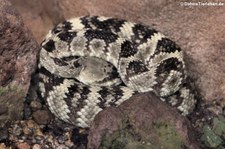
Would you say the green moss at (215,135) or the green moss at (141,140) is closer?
the green moss at (141,140)

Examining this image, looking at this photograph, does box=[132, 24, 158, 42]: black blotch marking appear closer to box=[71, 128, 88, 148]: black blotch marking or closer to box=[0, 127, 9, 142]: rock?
box=[71, 128, 88, 148]: black blotch marking

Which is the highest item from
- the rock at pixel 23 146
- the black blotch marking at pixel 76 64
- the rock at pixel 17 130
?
the black blotch marking at pixel 76 64

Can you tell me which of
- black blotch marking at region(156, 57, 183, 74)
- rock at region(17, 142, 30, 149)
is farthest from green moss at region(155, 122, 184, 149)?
rock at region(17, 142, 30, 149)

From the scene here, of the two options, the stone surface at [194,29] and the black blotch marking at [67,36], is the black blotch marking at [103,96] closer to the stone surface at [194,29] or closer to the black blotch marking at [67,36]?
the black blotch marking at [67,36]

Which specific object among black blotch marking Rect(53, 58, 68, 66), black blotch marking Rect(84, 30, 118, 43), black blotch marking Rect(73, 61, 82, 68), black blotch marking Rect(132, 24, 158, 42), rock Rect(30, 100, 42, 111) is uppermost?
black blotch marking Rect(132, 24, 158, 42)

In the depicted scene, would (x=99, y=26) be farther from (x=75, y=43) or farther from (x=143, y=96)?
(x=143, y=96)

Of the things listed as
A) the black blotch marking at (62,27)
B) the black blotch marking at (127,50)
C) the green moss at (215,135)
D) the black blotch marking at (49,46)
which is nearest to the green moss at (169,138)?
the green moss at (215,135)
